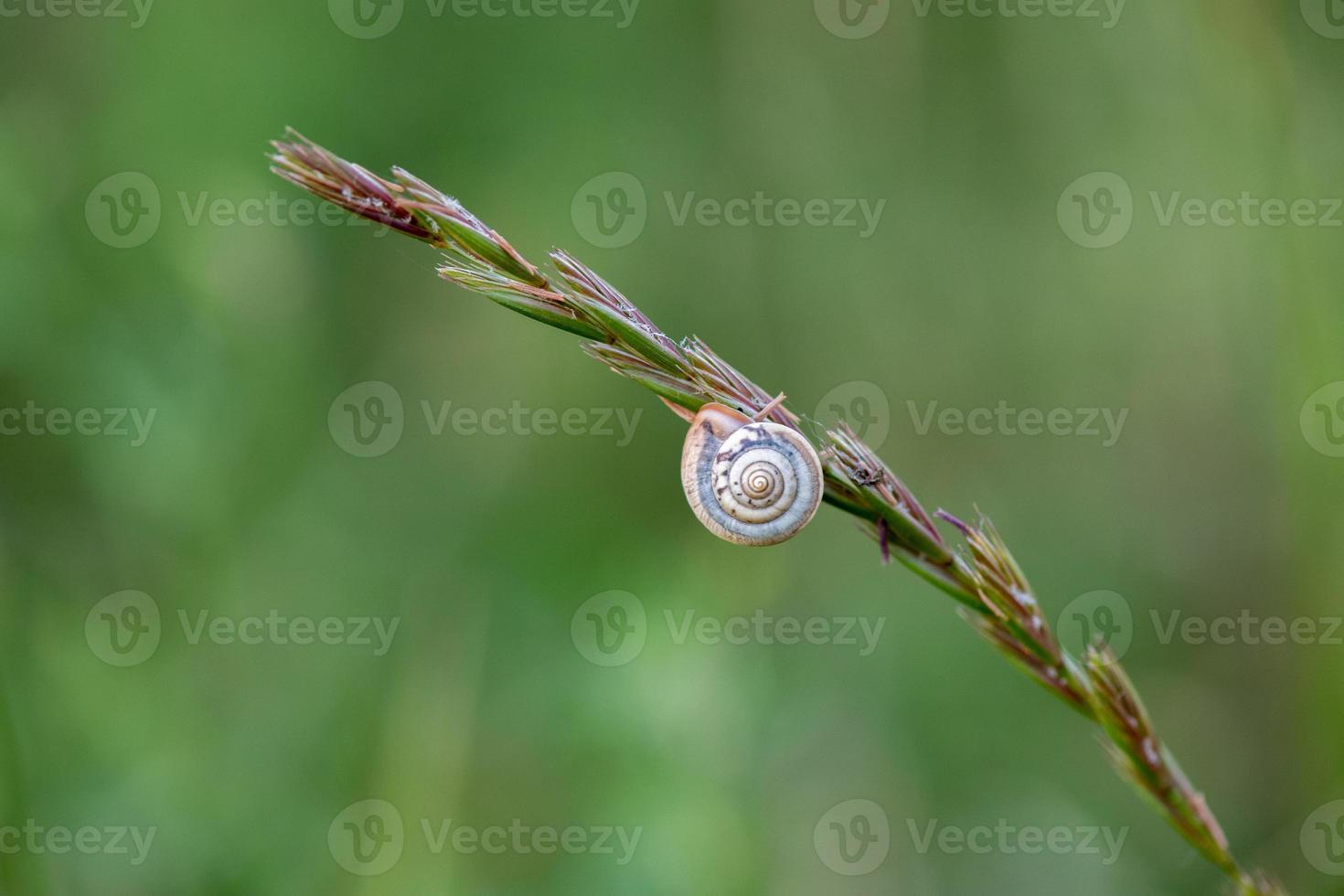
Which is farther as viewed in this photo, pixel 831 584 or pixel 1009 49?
pixel 1009 49

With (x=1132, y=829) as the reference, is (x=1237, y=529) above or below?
above

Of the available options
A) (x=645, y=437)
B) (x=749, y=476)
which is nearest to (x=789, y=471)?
(x=749, y=476)

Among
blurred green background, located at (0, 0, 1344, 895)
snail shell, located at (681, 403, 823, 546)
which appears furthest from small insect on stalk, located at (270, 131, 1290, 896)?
blurred green background, located at (0, 0, 1344, 895)

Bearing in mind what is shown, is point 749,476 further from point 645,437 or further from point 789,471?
point 645,437

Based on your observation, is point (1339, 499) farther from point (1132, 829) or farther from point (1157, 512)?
point (1132, 829)

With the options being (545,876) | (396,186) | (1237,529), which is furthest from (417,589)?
(1237,529)

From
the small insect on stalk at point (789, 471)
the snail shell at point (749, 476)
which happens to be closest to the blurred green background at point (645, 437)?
the snail shell at point (749, 476)

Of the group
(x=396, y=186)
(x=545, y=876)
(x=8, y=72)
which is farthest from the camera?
(x=8, y=72)
